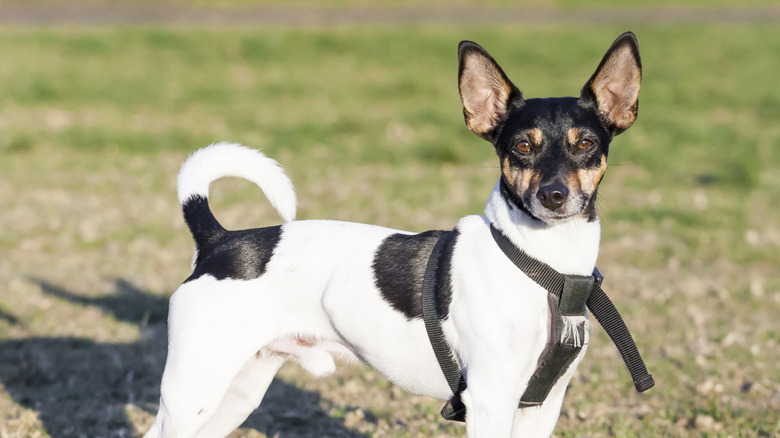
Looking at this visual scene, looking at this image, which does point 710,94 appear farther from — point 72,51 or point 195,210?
point 195,210

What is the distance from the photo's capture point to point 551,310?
144 inches

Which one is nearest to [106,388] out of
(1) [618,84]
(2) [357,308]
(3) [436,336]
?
(2) [357,308]

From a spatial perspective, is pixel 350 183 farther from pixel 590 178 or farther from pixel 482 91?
pixel 590 178

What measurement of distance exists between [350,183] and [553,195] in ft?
27.1

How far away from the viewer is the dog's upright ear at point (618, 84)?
3.86m

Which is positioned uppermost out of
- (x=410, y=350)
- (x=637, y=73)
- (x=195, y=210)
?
(x=637, y=73)

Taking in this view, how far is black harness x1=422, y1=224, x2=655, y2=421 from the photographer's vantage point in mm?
3637

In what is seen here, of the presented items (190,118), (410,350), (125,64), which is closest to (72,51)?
(125,64)

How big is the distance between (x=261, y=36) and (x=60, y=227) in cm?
1377

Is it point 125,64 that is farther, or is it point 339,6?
point 339,6

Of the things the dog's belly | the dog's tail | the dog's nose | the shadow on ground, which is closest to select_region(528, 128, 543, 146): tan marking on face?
the dog's nose

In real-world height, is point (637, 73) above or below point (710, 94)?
above

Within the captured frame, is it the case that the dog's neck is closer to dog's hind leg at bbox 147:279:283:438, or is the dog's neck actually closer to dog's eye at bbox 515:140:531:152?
dog's eye at bbox 515:140:531:152

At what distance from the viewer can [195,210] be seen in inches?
169
